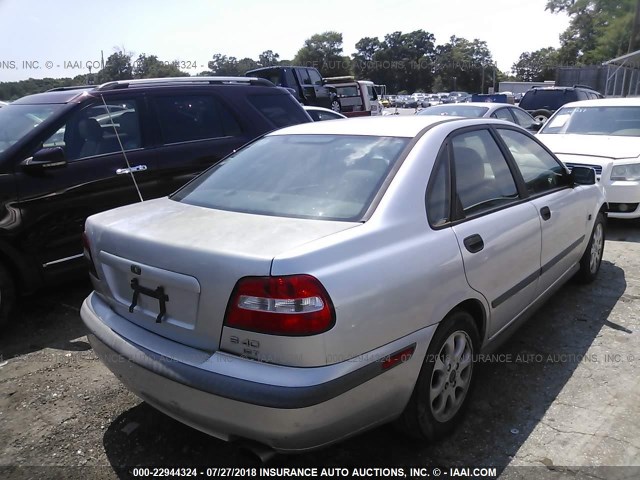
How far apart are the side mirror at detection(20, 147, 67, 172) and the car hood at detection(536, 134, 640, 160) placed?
228 inches

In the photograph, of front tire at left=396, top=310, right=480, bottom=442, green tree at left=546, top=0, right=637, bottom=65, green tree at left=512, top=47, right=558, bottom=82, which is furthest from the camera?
green tree at left=512, top=47, right=558, bottom=82

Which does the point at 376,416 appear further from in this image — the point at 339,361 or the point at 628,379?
the point at 628,379

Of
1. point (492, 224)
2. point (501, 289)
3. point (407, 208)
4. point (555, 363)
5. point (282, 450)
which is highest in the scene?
point (407, 208)

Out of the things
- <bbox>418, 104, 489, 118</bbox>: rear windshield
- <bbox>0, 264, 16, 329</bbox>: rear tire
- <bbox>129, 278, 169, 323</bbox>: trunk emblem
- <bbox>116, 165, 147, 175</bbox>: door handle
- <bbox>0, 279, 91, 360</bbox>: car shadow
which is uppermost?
<bbox>418, 104, 489, 118</bbox>: rear windshield

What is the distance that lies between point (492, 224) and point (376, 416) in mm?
1262

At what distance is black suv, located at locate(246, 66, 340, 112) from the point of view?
16781 millimetres

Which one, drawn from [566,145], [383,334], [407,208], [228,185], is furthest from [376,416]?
[566,145]

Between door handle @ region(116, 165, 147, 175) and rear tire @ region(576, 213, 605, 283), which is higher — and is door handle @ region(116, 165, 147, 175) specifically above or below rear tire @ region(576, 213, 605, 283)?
above

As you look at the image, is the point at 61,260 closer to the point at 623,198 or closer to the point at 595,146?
the point at 623,198

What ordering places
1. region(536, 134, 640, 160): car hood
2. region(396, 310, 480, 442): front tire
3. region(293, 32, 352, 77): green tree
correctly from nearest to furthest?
region(396, 310, 480, 442): front tire, region(536, 134, 640, 160): car hood, region(293, 32, 352, 77): green tree

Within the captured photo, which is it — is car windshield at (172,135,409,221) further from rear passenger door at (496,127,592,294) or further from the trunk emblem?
rear passenger door at (496,127,592,294)

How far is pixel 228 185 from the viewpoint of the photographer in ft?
9.37

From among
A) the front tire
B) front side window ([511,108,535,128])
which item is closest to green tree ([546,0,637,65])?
front side window ([511,108,535,128])

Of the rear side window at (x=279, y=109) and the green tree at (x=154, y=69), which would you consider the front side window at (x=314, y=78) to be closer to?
the green tree at (x=154, y=69)
